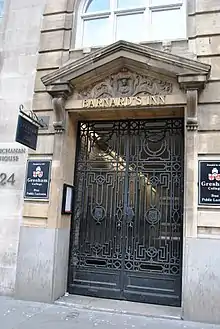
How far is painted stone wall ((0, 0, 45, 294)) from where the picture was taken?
782 centimetres

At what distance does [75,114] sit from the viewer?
7.96 metres

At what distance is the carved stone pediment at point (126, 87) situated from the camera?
7344mm

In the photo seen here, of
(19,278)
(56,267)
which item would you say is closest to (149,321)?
(56,267)

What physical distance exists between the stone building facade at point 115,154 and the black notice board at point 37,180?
12 cm

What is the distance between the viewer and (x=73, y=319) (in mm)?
6156

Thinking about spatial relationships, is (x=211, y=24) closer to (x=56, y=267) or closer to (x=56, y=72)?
(x=56, y=72)

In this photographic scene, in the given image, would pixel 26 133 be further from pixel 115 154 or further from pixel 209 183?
pixel 209 183

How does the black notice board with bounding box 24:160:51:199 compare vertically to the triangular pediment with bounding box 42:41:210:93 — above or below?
below

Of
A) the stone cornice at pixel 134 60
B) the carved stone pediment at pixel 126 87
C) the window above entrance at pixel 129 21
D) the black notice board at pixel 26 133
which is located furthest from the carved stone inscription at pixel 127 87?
the black notice board at pixel 26 133

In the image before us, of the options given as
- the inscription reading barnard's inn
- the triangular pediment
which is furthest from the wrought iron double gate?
the triangular pediment

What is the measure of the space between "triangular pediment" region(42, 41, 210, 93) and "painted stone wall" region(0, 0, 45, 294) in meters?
1.05

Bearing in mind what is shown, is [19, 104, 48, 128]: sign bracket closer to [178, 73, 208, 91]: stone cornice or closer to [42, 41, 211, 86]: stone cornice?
[42, 41, 211, 86]: stone cornice

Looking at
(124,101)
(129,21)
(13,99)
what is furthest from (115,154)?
(129,21)

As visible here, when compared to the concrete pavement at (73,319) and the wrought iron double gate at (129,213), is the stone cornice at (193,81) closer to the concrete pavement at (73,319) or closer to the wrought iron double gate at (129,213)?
the wrought iron double gate at (129,213)
